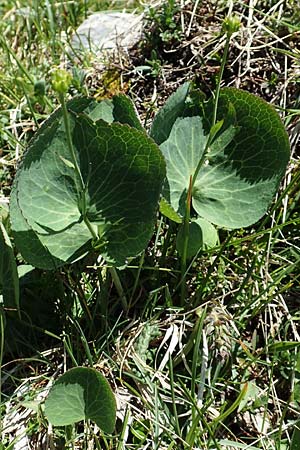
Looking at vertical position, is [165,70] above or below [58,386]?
above

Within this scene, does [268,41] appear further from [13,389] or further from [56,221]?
[13,389]

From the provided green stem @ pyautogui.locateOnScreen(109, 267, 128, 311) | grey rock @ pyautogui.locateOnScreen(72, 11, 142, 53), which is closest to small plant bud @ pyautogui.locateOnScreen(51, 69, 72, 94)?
green stem @ pyautogui.locateOnScreen(109, 267, 128, 311)

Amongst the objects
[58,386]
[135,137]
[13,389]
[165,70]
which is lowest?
[13,389]

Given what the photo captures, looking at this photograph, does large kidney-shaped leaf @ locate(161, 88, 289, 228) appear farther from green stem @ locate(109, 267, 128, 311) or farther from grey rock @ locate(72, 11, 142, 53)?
grey rock @ locate(72, 11, 142, 53)

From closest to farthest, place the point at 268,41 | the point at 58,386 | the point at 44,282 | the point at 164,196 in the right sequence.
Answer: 1. the point at 58,386
2. the point at 164,196
3. the point at 44,282
4. the point at 268,41

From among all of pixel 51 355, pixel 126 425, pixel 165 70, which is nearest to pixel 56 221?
pixel 51 355

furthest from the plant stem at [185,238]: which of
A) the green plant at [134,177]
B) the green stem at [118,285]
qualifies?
the green stem at [118,285]

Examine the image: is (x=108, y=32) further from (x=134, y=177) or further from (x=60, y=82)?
(x=60, y=82)
